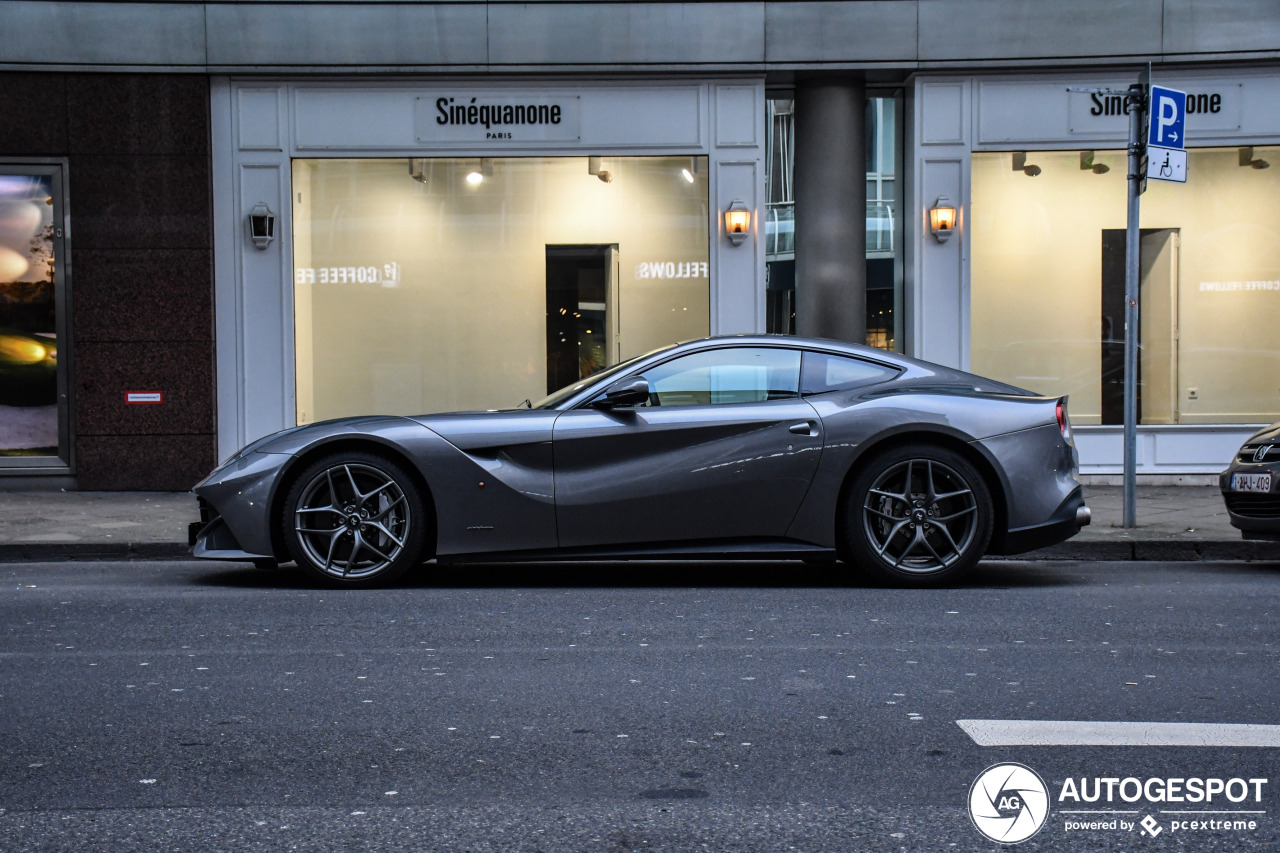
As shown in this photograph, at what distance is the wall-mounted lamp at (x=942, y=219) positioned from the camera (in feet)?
41.2

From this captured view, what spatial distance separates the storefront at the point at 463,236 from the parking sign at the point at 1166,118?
14.3 ft

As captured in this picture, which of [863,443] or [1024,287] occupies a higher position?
[1024,287]

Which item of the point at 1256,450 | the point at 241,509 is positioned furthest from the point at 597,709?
the point at 1256,450

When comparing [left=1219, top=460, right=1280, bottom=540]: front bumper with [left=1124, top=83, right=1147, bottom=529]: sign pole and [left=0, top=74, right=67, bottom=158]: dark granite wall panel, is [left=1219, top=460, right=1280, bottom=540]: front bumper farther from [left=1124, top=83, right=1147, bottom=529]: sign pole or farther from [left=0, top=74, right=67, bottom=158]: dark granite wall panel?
Answer: [left=0, top=74, right=67, bottom=158]: dark granite wall panel

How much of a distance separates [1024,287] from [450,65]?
6284 millimetres

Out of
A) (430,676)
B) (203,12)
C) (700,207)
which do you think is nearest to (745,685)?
A: (430,676)

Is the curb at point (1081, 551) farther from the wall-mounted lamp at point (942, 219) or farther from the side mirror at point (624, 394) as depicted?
the wall-mounted lamp at point (942, 219)

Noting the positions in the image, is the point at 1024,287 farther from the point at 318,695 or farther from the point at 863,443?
the point at 318,695

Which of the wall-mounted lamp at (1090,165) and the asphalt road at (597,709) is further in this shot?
the wall-mounted lamp at (1090,165)

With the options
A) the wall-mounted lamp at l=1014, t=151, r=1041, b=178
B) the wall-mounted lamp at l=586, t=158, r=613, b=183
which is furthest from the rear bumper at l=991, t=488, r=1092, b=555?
the wall-mounted lamp at l=586, t=158, r=613, b=183

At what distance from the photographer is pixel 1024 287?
43.1 feet

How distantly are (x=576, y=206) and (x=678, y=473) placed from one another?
275 inches
